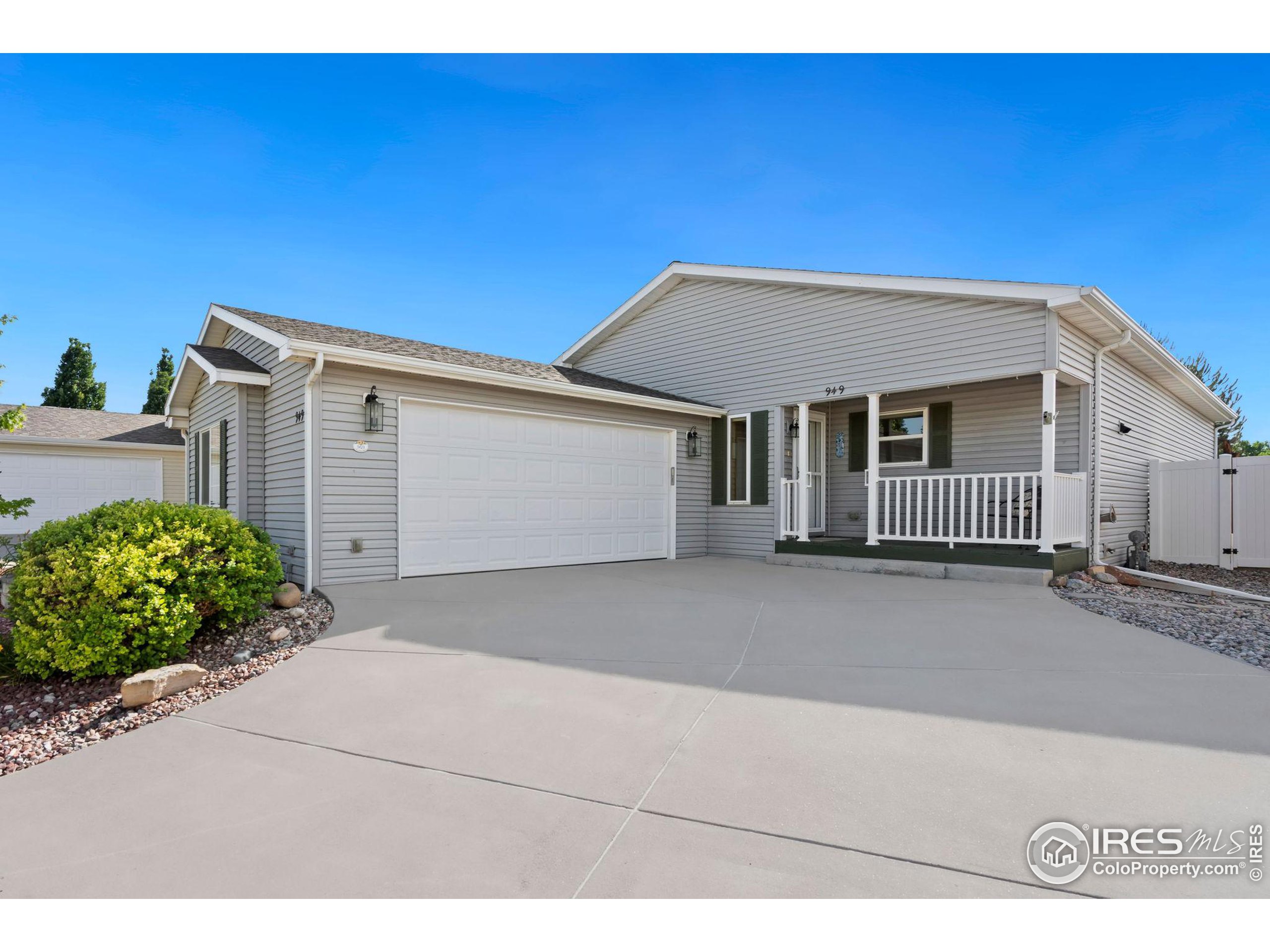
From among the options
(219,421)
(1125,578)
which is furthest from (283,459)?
(1125,578)

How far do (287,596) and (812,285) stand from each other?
7.98m

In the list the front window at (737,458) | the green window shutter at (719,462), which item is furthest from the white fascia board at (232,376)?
the front window at (737,458)

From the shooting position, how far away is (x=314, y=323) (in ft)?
28.2

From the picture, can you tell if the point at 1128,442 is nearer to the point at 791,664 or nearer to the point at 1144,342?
the point at 1144,342

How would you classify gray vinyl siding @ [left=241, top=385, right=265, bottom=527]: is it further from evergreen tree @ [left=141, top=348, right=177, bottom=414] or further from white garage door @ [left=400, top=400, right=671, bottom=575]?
evergreen tree @ [left=141, top=348, right=177, bottom=414]

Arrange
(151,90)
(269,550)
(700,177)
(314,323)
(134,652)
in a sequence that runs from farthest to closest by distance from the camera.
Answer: (700,177), (314,323), (151,90), (269,550), (134,652)

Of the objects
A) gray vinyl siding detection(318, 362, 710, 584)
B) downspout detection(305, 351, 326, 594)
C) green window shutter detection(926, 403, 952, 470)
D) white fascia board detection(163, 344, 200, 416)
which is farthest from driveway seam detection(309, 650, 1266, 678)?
white fascia board detection(163, 344, 200, 416)

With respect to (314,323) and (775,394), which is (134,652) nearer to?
(314,323)

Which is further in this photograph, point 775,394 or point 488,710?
point 775,394

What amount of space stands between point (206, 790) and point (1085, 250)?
2294 cm

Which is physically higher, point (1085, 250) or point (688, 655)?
point (1085, 250)

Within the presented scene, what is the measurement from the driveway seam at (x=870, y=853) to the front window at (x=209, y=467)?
8747 mm

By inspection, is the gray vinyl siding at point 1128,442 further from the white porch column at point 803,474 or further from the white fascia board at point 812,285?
the white porch column at point 803,474
